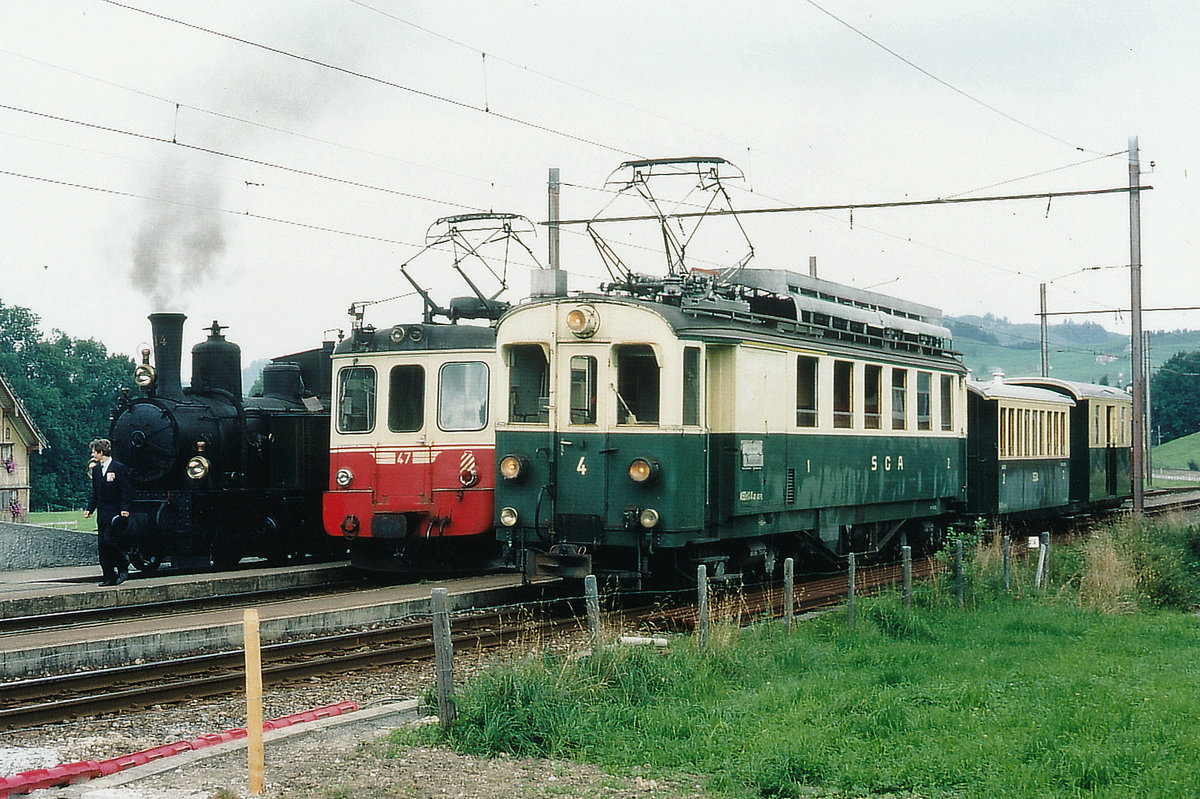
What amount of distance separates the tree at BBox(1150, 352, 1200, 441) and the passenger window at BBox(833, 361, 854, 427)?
92.2 m

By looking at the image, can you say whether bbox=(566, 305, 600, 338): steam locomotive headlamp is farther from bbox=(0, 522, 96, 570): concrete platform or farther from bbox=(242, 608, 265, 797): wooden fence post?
bbox=(0, 522, 96, 570): concrete platform

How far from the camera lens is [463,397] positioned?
16.1 metres

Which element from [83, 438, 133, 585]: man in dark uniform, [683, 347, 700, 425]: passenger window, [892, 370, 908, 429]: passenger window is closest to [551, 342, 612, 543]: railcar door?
[683, 347, 700, 425]: passenger window

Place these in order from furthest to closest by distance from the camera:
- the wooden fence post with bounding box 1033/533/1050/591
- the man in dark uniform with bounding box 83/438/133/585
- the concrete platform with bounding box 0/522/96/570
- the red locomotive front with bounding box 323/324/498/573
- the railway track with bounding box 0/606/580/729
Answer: the concrete platform with bounding box 0/522/96/570 → the red locomotive front with bounding box 323/324/498/573 → the wooden fence post with bounding box 1033/533/1050/591 → the man in dark uniform with bounding box 83/438/133/585 → the railway track with bounding box 0/606/580/729

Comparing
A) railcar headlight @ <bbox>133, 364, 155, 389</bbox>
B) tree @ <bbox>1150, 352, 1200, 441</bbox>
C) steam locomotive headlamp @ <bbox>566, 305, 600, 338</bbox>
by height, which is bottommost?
railcar headlight @ <bbox>133, 364, 155, 389</bbox>

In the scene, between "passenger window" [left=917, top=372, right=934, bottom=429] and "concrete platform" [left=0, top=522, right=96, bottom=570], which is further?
"concrete platform" [left=0, top=522, right=96, bottom=570]

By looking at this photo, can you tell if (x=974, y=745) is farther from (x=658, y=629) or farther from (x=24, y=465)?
(x=24, y=465)

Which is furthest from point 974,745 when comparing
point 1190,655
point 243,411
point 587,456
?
point 243,411

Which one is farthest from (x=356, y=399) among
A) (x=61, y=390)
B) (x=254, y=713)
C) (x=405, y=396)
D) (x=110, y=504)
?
(x=61, y=390)

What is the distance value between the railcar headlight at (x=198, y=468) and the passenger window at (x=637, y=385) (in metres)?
7.44

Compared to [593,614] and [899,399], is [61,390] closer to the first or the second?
[899,399]

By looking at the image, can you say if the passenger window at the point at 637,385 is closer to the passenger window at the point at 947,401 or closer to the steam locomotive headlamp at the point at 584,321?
the steam locomotive headlamp at the point at 584,321

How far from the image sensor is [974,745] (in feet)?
25.0

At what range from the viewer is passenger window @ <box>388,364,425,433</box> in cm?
1642
